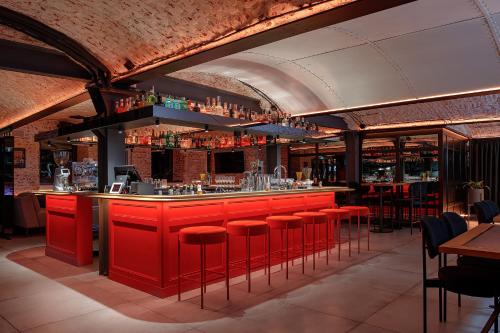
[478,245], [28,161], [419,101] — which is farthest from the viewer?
[28,161]

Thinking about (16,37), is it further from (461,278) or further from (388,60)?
(461,278)

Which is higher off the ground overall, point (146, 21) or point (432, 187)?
point (146, 21)

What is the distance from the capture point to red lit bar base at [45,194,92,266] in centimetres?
582

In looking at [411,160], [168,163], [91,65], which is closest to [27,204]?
[91,65]

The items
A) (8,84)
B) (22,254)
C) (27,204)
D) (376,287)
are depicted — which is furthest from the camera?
(27,204)

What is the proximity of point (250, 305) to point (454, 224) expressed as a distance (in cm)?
218

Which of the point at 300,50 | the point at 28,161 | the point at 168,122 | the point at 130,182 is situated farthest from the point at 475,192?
the point at 28,161

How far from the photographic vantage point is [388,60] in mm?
Result: 6547

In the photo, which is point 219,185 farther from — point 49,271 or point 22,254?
point 22,254

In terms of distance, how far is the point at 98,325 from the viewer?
3.43m

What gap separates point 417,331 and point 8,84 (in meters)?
8.25

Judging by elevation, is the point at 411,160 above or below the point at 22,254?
above

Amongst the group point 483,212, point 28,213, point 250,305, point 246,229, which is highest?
point 483,212

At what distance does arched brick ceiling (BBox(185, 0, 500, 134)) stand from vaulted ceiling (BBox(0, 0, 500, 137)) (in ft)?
0.06
